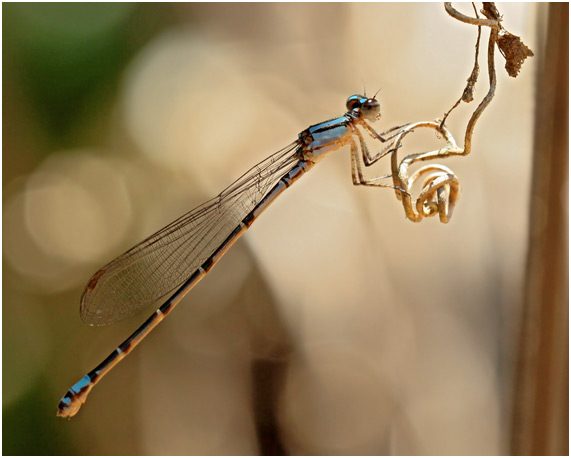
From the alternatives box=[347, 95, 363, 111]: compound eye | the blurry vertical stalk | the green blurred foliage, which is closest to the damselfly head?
box=[347, 95, 363, 111]: compound eye

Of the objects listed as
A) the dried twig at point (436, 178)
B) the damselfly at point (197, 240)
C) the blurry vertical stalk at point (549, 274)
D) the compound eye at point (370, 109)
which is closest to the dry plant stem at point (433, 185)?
the dried twig at point (436, 178)

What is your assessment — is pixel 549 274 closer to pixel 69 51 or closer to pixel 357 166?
pixel 357 166

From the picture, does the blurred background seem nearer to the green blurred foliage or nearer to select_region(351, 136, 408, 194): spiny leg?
the green blurred foliage

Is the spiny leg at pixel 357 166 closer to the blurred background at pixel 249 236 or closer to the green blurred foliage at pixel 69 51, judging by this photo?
the blurred background at pixel 249 236

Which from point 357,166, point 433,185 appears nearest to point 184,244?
point 357,166

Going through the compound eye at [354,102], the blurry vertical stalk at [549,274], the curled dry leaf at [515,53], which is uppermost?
the compound eye at [354,102]
